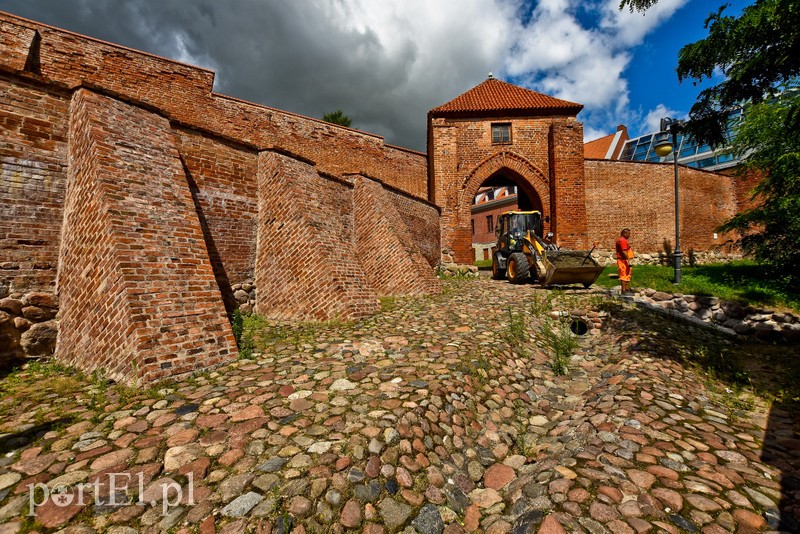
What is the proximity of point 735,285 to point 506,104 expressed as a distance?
39.9 ft

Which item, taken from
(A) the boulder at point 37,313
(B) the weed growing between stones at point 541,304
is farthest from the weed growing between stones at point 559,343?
(A) the boulder at point 37,313

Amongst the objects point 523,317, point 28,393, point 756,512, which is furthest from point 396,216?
point 756,512

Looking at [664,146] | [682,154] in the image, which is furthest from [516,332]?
[682,154]

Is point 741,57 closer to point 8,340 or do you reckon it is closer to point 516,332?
point 516,332

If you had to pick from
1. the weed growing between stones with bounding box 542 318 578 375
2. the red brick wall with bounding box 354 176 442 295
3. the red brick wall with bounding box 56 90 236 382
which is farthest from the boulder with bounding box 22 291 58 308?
the weed growing between stones with bounding box 542 318 578 375

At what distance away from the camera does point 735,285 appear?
29.4 ft

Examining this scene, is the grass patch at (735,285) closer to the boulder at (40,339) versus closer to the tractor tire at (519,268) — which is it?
the tractor tire at (519,268)

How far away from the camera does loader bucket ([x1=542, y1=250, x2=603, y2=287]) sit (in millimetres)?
8883

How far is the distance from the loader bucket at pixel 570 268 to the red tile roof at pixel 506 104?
10.1 metres

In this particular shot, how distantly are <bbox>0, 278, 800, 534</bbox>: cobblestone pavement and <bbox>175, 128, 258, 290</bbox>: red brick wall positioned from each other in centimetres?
295

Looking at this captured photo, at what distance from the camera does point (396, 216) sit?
401 inches

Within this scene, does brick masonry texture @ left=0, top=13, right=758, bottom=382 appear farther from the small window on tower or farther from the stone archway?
the small window on tower

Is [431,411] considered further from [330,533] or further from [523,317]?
[523,317]

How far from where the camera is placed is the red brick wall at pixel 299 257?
6254 mm
